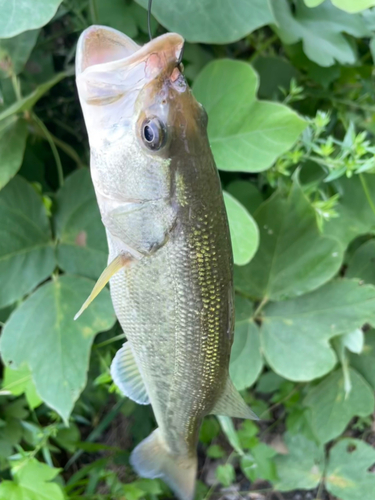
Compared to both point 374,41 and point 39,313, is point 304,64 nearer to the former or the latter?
point 374,41

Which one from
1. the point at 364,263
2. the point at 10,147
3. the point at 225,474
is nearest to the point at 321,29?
the point at 364,263

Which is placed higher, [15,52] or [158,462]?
[15,52]

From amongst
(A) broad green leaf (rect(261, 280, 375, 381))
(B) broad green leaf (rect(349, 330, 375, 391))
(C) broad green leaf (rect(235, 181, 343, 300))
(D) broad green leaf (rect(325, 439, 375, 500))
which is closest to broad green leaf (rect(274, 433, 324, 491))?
(D) broad green leaf (rect(325, 439, 375, 500))

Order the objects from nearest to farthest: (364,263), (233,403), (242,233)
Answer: (233,403)
(242,233)
(364,263)

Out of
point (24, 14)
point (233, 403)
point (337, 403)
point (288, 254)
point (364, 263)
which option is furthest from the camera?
point (337, 403)

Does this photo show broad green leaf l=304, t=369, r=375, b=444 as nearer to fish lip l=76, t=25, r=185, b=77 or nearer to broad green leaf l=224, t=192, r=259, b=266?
broad green leaf l=224, t=192, r=259, b=266

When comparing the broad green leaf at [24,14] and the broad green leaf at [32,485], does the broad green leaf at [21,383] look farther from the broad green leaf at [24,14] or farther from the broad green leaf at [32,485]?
the broad green leaf at [24,14]

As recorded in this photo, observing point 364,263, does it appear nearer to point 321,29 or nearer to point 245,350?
point 245,350
